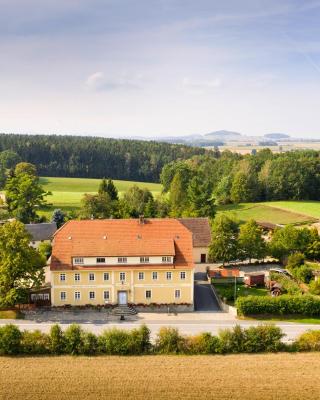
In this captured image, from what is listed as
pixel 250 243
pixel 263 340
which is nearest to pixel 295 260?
pixel 250 243

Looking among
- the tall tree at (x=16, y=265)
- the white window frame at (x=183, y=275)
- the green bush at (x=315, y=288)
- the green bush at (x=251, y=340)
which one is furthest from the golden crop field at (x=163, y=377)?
the green bush at (x=315, y=288)

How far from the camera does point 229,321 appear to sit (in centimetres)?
4681

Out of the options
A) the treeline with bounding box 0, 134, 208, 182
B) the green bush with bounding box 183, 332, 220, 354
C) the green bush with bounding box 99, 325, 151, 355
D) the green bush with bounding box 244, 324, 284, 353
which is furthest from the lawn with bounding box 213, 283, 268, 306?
the treeline with bounding box 0, 134, 208, 182

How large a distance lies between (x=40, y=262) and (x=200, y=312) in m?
17.1

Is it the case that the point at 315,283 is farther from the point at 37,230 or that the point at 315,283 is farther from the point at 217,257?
the point at 37,230

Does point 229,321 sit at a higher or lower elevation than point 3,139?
lower

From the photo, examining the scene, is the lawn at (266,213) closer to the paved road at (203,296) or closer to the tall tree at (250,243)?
the tall tree at (250,243)

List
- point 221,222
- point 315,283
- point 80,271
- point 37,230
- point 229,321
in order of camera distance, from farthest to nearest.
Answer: point 37,230
point 221,222
point 315,283
point 80,271
point 229,321

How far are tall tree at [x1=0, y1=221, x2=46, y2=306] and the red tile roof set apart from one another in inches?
84.6

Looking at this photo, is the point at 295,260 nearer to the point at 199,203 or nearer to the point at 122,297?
the point at 122,297

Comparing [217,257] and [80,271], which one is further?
[217,257]

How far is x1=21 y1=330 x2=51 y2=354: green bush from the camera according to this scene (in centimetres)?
3866

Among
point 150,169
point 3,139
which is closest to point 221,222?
point 150,169

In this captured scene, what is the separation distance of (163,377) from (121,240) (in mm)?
19582
